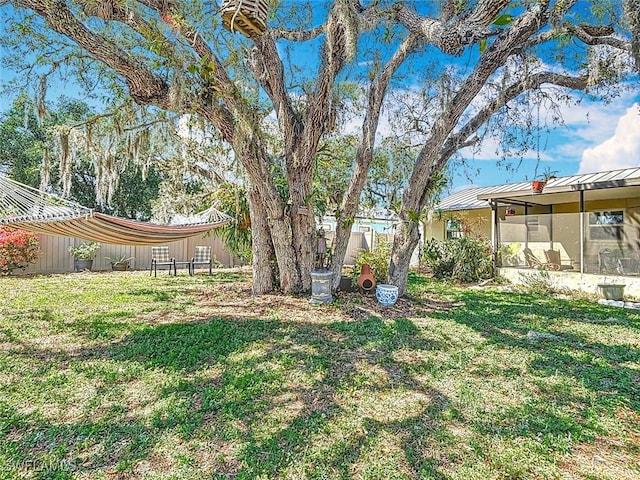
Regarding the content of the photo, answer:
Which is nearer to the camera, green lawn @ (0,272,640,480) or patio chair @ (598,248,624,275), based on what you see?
green lawn @ (0,272,640,480)


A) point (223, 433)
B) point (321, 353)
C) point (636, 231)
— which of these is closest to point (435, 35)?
point (321, 353)

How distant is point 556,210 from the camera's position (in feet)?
32.1

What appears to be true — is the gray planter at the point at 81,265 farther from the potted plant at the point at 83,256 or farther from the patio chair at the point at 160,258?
the patio chair at the point at 160,258

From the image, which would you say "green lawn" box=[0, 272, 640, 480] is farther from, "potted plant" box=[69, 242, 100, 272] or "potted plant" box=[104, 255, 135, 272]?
"potted plant" box=[104, 255, 135, 272]

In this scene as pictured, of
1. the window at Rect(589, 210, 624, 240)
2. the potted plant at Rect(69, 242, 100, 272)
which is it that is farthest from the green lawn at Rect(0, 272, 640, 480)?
the potted plant at Rect(69, 242, 100, 272)

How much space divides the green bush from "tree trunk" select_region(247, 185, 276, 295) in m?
5.05

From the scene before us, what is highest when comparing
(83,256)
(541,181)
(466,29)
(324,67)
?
(324,67)

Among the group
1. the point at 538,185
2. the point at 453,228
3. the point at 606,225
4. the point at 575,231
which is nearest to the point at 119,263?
the point at 453,228

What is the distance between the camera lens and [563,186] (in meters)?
7.37

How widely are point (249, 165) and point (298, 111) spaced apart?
1.56 meters

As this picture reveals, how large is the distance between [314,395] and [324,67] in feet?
13.7

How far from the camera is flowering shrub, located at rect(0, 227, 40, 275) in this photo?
7969 millimetres

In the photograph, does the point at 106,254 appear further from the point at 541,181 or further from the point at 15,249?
the point at 541,181

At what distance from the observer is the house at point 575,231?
696cm
